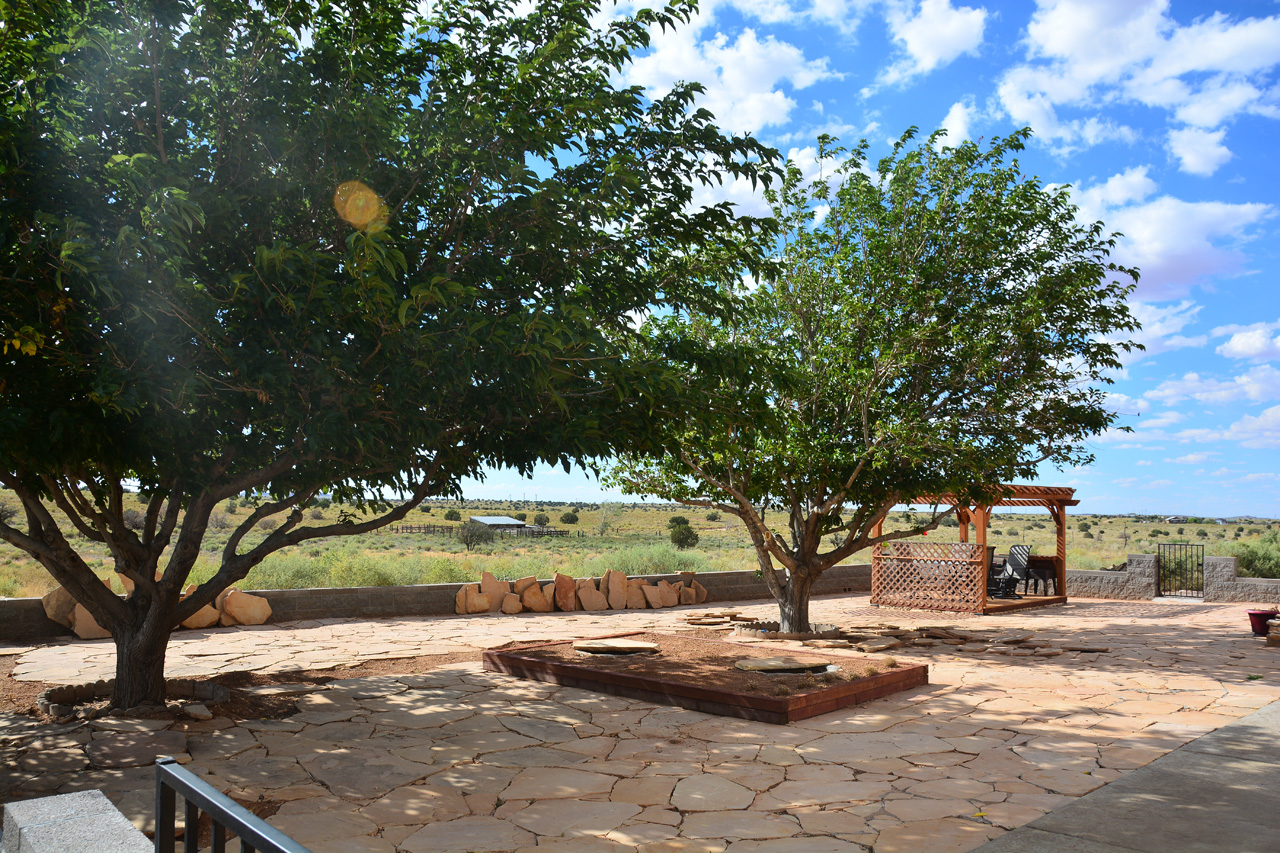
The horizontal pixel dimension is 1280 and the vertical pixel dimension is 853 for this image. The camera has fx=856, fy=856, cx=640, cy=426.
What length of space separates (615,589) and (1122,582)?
12.2 meters

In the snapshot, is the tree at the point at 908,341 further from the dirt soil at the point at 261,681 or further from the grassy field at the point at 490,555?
the grassy field at the point at 490,555

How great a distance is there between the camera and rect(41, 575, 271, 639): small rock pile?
11.0 metres

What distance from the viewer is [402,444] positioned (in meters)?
6.28

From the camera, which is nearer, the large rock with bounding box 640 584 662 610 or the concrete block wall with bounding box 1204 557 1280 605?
the large rock with bounding box 640 584 662 610

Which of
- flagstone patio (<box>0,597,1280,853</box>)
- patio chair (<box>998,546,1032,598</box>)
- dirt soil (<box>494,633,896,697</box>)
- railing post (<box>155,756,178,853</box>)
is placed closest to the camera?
railing post (<box>155,756,178,853</box>)

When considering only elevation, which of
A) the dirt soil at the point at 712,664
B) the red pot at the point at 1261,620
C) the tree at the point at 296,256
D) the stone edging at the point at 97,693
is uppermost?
the tree at the point at 296,256

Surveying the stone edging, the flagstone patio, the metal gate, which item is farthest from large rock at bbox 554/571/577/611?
the metal gate

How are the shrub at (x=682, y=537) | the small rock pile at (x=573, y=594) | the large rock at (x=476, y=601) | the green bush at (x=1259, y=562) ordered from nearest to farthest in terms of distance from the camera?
the large rock at (x=476, y=601) → the small rock pile at (x=573, y=594) → the green bush at (x=1259, y=562) → the shrub at (x=682, y=537)

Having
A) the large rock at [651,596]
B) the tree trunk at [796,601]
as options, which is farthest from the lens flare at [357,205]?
the large rock at [651,596]

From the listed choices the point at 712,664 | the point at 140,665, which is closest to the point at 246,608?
the point at 140,665

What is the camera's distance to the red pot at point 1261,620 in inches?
488

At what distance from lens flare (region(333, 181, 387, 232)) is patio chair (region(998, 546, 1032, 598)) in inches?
648

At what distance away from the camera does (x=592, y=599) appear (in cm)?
1594

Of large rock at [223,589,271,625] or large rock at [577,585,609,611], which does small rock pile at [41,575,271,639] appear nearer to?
large rock at [223,589,271,625]
